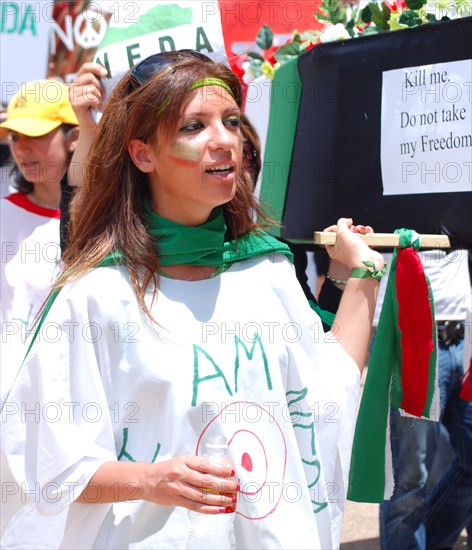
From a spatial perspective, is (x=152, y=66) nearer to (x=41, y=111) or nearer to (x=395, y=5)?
(x=395, y=5)

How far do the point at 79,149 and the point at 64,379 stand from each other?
129 centimetres

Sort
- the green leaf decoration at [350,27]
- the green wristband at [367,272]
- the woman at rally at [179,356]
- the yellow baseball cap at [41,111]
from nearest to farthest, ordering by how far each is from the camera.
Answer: the woman at rally at [179,356] < the green wristband at [367,272] < the green leaf decoration at [350,27] < the yellow baseball cap at [41,111]

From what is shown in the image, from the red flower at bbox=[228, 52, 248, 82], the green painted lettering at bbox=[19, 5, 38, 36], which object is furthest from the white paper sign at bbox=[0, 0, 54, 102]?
the red flower at bbox=[228, 52, 248, 82]

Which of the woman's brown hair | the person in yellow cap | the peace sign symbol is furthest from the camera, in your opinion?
the peace sign symbol

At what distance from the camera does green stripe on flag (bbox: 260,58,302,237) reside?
3.11 meters

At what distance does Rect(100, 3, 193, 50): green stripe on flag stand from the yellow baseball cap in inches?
37.5

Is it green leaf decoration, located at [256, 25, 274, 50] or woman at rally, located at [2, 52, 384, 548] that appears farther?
green leaf decoration, located at [256, 25, 274, 50]

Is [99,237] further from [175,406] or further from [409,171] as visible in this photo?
[409,171]

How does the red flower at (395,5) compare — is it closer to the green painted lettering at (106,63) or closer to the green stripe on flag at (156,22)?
the green stripe on flag at (156,22)

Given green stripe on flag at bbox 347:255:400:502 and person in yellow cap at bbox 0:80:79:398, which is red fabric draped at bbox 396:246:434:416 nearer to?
green stripe on flag at bbox 347:255:400:502

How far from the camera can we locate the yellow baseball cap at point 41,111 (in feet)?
13.6

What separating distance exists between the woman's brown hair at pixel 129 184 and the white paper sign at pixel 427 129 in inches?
19.1

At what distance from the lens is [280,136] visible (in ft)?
10.4

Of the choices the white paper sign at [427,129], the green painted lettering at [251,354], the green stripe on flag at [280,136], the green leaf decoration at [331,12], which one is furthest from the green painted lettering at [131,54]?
the green painted lettering at [251,354]
